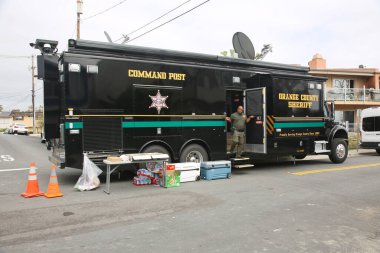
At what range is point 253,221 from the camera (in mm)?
6062

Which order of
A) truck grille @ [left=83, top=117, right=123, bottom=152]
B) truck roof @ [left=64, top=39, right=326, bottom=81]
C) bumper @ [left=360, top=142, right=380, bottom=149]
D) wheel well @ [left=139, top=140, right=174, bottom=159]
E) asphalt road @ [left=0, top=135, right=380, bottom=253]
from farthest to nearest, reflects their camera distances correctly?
bumper @ [left=360, top=142, right=380, bottom=149]
wheel well @ [left=139, top=140, right=174, bottom=159]
truck roof @ [left=64, top=39, right=326, bottom=81]
truck grille @ [left=83, top=117, right=123, bottom=152]
asphalt road @ [left=0, top=135, right=380, bottom=253]

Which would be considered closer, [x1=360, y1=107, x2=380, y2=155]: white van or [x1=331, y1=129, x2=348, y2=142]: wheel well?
[x1=331, y1=129, x2=348, y2=142]: wheel well

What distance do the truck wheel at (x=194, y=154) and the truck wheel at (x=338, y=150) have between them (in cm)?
570

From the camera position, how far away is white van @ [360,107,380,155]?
1804 centimetres

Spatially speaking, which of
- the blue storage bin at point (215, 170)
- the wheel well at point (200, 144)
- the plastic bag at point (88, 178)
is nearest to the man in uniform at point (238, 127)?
the wheel well at point (200, 144)

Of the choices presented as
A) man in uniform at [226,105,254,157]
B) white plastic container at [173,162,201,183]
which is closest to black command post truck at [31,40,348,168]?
man in uniform at [226,105,254,157]

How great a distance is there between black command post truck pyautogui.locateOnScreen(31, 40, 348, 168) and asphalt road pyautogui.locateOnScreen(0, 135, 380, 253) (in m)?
1.29

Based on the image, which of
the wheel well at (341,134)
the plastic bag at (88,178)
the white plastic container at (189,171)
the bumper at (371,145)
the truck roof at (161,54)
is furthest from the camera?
the bumper at (371,145)

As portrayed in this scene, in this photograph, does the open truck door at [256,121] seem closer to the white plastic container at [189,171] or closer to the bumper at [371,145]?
the white plastic container at [189,171]

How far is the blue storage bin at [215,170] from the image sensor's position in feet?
33.4

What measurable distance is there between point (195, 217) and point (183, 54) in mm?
5786

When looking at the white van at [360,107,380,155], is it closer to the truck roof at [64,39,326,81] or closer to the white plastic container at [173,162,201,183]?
the truck roof at [64,39,326,81]

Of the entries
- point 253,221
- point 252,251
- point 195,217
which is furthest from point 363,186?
point 252,251

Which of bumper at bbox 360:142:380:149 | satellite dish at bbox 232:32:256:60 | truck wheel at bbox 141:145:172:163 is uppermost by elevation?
satellite dish at bbox 232:32:256:60
